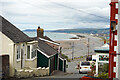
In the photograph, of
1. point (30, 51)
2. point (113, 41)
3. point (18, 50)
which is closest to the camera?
point (113, 41)

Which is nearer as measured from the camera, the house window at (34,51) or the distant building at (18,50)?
the distant building at (18,50)

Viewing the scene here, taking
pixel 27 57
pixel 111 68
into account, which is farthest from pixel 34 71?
pixel 111 68

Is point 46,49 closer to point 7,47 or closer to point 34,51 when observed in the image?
point 34,51

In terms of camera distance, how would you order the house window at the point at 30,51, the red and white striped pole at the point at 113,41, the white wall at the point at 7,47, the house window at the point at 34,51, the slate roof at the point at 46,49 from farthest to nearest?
the slate roof at the point at 46,49
the house window at the point at 34,51
the house window at the point at 30,51
the white wall at the point at 7,47
the red and white striped pole at the point at 113,41

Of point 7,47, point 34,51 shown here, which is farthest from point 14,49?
point 34,51

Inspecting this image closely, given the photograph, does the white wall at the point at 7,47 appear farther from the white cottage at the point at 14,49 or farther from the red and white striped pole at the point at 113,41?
the red and white striped pole at the point at 113,41

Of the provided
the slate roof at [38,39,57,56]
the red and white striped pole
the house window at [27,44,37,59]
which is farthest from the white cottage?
the red and white striped pole

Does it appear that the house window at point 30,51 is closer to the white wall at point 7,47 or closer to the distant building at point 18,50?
the distant building at point 18,50

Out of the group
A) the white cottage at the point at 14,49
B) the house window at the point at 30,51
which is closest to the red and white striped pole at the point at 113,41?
the white cottage at the point at 14,49

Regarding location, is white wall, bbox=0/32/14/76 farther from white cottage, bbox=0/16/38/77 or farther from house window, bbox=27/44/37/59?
house window, bbox=27/44/37/59

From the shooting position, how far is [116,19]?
7504 millimetres

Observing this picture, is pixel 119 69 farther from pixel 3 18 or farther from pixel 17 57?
pixel 3 18

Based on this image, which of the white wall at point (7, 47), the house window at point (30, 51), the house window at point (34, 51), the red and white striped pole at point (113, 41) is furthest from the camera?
the house window at point (34, 51)

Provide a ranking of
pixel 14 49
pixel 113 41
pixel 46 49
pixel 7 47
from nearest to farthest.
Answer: pixel 113 41, pixel 7 47, pixel 14 49, pixel 46 49
